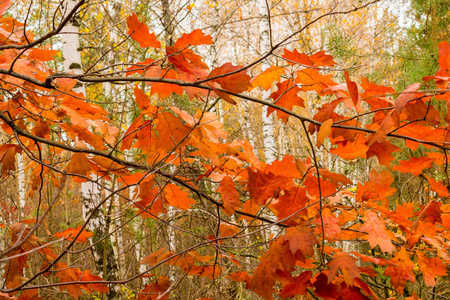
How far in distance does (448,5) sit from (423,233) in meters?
4.53

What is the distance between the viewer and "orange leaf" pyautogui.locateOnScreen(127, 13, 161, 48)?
0.99 metres

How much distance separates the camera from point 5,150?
1305 millimetres

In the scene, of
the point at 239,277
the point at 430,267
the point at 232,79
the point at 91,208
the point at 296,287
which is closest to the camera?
the point at 232,79

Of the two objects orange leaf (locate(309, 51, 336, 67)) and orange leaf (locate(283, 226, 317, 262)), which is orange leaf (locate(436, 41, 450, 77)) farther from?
orange leaf (locate(283, 226, 317, 262))

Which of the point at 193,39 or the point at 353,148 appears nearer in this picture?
the point at 193,39

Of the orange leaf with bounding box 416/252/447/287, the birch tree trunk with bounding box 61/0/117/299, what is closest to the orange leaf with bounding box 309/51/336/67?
the orange leaf with bounding box 416/252/447/287

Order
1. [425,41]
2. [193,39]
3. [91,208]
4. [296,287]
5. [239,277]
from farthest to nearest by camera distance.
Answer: [425,41], [91,208], [239,277], [296,287], [193,39]

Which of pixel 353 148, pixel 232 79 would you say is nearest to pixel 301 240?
pixel 353 148

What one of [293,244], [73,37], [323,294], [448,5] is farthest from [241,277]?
[448,5]

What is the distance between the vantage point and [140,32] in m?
1.03

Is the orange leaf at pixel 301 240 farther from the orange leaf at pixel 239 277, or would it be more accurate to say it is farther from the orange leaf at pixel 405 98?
the orange leaf at pixel 239 277

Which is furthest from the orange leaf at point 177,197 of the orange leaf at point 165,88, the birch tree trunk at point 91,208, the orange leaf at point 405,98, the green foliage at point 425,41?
the green foliage at point 425,41

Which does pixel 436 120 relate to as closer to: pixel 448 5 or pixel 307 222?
pixel 307 222

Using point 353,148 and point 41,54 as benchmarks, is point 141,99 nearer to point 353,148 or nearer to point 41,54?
point 41,54
